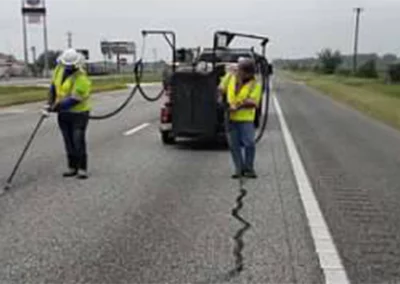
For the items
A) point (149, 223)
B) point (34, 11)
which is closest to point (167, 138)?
point (149, 223)

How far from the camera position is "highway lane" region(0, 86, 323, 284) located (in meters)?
5.85

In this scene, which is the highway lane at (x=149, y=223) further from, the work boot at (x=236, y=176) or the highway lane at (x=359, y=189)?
the highway lane at (x=359, y=189)

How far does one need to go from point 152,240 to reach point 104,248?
0.50m

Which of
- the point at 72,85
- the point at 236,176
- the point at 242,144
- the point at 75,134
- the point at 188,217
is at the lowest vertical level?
the point at 236,176

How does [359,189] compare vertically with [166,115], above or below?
below

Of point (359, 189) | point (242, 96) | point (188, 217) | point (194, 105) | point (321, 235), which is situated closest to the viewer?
point (321, 235)

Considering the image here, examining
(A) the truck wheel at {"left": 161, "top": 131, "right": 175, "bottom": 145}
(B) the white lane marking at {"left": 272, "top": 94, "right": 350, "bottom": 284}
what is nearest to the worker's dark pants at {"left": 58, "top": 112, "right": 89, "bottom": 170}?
(B) the white lane marking at {"left": 272, "top": 94, "right": 350, "bottom": 284}

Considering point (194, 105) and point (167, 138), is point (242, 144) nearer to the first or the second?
point (194, 105)

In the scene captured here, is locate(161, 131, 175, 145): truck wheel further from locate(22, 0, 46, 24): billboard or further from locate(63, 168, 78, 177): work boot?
locate(22, 0, 46, 24): billboard

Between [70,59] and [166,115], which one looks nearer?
[70,59]

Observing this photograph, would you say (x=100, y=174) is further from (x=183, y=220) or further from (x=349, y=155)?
(x=349, y=155)

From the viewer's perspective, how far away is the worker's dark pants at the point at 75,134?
10.9 meters

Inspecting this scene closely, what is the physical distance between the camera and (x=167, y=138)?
15.6 m

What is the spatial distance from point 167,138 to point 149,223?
26.3ft
